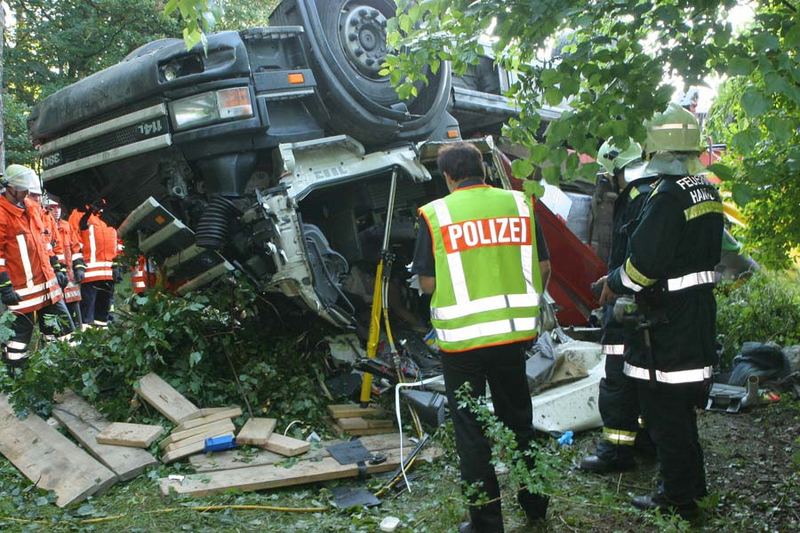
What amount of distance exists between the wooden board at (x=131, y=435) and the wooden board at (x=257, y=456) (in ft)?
0.90

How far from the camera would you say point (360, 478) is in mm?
3635

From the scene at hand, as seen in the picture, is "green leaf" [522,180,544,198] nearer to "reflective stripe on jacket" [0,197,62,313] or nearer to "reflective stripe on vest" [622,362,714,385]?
"reflective stripe on vest" [622,362,714,385]

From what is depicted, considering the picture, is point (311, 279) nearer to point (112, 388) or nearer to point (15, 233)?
point (112, 388)

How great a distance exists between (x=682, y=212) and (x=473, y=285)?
2.92 feet

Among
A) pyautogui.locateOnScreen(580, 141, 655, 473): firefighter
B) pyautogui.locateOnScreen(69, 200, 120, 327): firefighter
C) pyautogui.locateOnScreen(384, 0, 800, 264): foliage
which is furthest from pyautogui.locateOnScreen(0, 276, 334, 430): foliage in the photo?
pyautogui.locateOnScreen(69, 200, 120, 327): firefighter

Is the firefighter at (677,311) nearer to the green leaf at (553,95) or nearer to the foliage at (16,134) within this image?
the green leaf at (553,95)

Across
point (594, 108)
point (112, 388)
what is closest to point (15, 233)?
point (112, 388)

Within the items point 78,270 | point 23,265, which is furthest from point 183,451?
point 78,270

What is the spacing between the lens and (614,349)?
3.65m

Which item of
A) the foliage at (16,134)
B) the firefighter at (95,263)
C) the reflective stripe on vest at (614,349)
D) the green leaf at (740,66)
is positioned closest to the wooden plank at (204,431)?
the reflective stripe on vest at (614,349)

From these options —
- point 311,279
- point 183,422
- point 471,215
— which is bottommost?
point 183,422

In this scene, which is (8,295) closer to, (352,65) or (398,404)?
(352,65)

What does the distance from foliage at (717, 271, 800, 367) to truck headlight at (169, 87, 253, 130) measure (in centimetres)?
374

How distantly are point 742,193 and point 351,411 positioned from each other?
2.68 meters
